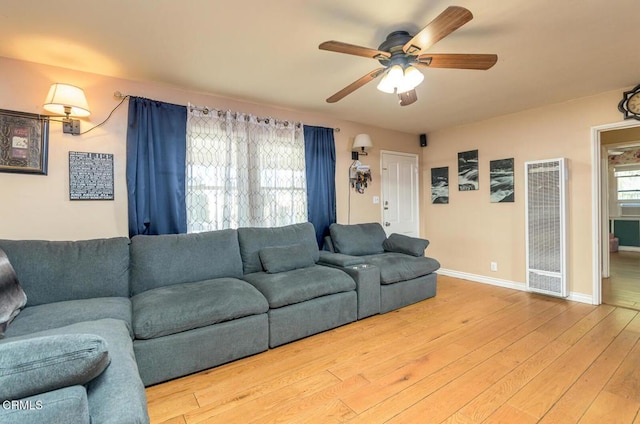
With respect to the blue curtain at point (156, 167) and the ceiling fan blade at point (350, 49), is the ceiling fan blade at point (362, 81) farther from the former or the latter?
the blue curtain at point (156, 167)

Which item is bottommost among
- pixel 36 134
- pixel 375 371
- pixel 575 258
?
pixel 375 371

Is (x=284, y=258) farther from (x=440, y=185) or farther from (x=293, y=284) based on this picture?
(x=440, y=185)

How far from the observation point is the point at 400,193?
194 inches

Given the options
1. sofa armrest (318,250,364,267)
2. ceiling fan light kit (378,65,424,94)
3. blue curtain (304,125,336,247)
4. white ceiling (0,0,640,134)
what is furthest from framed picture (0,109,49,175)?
ceiling fan light kit (378,65,424,94)

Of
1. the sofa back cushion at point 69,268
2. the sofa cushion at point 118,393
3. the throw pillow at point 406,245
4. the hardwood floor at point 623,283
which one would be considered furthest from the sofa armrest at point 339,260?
the hardwood floor at point 623,283

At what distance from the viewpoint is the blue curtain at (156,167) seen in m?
2.81

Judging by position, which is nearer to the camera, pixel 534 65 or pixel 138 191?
pixel 534 65

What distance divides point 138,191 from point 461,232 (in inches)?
172

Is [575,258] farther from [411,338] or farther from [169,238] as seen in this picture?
[169,238]

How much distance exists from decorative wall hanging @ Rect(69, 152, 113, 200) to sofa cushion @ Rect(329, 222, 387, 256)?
8.00 ft

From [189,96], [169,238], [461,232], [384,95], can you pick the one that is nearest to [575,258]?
[461,232]

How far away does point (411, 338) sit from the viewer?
263 centimetres

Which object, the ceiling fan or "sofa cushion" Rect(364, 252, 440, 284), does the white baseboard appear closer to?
"sofa cushion" Rect(364, 252, 440, 284)

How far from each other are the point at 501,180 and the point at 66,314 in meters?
4.84
